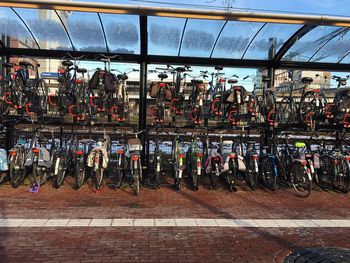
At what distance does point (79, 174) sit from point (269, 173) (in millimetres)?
4138

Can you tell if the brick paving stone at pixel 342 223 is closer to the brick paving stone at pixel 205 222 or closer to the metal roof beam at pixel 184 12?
the brick paving stone at pixel 205 222

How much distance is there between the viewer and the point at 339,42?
8.97 m

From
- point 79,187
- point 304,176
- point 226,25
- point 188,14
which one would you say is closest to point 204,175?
point 304,176

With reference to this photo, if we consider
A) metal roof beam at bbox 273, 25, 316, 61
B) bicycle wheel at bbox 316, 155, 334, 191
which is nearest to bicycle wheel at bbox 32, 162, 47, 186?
metal roof beam at bbox 273, 25, 316, 61

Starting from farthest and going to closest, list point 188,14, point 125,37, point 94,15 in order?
point 125,37
point 94,15
point 188,14

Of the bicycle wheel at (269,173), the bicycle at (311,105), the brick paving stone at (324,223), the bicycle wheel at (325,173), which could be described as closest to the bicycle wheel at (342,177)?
the bicycle wheel at (325,173)

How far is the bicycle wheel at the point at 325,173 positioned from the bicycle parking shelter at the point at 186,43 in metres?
2.33

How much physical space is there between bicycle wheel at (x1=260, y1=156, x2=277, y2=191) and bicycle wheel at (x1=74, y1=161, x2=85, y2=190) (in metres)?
3.96

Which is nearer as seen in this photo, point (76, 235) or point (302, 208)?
point (76, 235)

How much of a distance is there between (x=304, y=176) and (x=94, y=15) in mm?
5503

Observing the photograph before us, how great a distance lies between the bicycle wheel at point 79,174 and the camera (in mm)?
7994

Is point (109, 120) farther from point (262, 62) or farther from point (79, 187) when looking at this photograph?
point (262, 62)

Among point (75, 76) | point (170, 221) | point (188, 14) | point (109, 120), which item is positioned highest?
point (188, 14)

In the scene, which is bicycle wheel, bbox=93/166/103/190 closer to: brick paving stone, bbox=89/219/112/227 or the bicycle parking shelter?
the bicycle parking shelter
